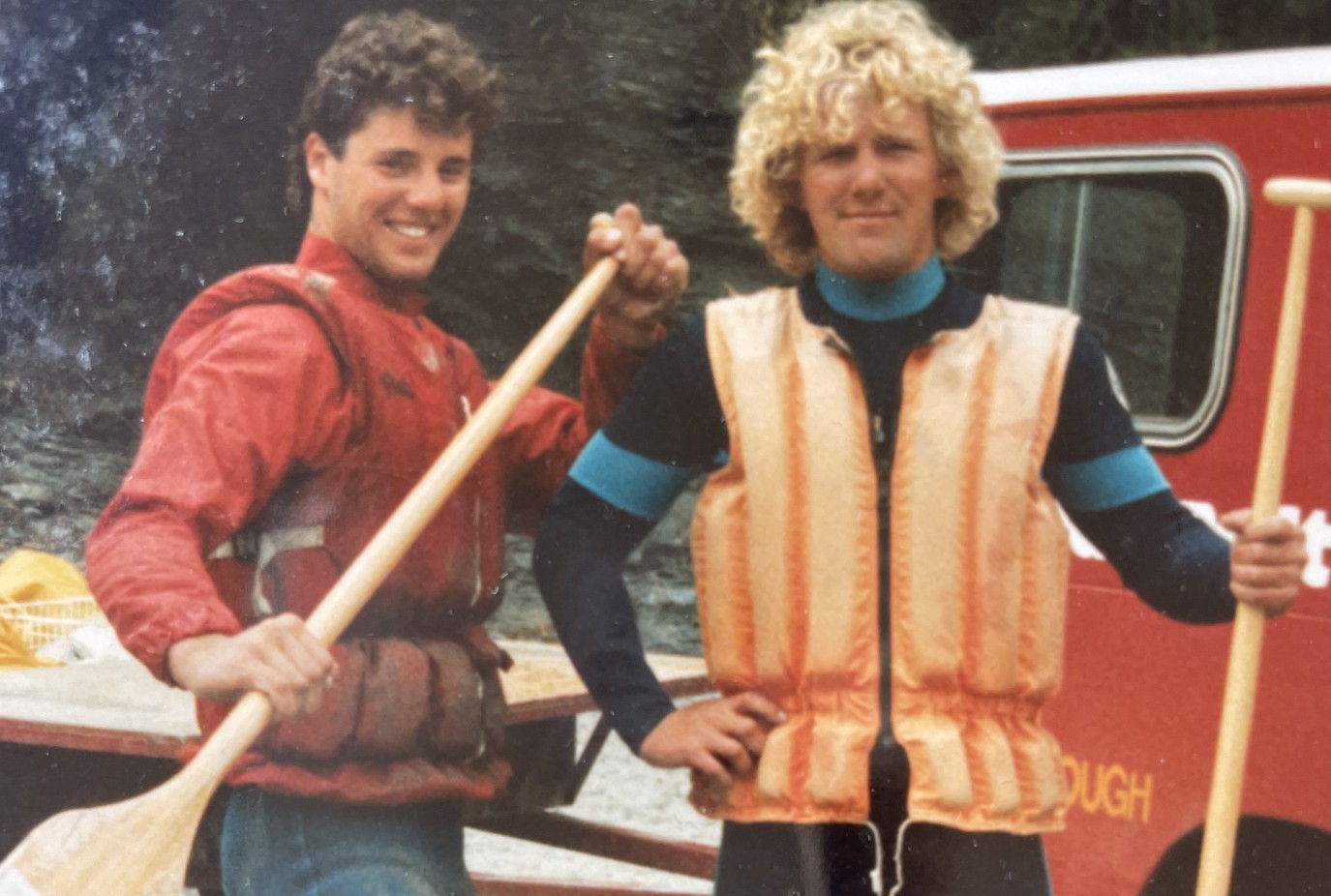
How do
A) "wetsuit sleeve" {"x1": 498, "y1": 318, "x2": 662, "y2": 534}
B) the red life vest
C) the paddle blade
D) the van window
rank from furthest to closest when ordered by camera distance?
Result: the van window < "wetsuit sleeve" {"x1": 498, "y1": 318, "x2": 662, "y2": 534} < the red life vest < the paddle blade

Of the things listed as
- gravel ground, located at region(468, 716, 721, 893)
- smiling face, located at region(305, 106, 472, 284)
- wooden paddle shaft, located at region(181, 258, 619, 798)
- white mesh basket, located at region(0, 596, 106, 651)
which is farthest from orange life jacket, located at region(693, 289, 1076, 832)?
white mesh basket, located at region(0, 596, 106, 651)

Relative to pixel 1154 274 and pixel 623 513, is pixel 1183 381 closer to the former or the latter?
pixel 1154 274

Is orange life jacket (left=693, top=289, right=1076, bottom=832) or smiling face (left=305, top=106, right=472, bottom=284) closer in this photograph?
orange life jacket (left=693, top=289, right=1076, bottom=832)

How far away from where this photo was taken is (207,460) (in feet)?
6.33

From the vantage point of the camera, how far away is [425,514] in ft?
6.28

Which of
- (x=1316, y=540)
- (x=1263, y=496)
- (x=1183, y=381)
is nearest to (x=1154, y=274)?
(x=1183, y=381)

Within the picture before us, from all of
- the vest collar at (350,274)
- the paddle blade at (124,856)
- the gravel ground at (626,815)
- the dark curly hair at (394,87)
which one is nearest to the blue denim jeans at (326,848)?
the paddle blade at (124,856)

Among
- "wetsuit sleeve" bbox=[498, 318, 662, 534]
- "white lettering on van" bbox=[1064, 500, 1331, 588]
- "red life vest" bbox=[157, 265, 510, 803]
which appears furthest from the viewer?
"white lettering on van" bbox=[1064, 500, 1331, 588]

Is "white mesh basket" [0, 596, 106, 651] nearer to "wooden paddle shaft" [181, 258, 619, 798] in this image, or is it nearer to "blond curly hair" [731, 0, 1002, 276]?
"wooden paddle shaft" [181, 258, 619, 798]

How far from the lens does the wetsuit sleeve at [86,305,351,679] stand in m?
1.85

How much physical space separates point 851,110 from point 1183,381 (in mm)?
960

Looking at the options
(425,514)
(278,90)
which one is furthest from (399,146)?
(425,514)

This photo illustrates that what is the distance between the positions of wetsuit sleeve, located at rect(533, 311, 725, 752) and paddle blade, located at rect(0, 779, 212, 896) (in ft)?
1.50

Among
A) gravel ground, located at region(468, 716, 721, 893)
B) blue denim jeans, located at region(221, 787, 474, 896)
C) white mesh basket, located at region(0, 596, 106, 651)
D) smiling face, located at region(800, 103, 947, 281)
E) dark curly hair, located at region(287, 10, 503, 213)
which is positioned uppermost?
dark curly hair, located at region(287, 10, 503, 213)
